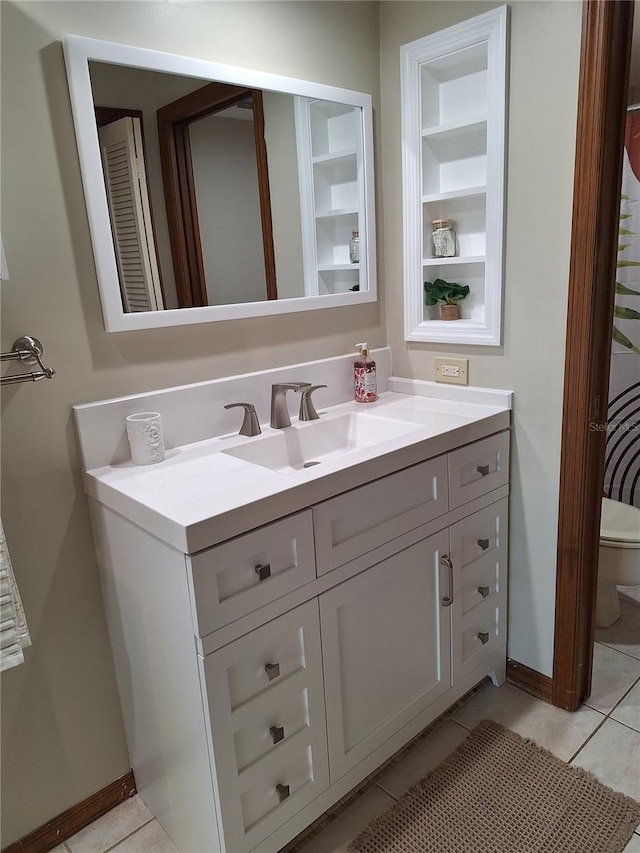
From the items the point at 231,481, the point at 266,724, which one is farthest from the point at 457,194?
the point at 266,724

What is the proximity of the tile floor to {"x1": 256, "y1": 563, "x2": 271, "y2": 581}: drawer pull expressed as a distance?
77 centimetres

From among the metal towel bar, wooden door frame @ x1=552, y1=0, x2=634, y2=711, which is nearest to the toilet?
wooden door frame @ x1=552, y1=0, x2=634, y2=711

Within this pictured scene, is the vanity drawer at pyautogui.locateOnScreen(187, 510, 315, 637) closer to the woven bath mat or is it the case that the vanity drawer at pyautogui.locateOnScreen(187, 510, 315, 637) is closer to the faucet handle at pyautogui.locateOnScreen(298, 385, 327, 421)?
the faucet handle at pyautogui.locateOnScreen(298, 385, 327, 421)

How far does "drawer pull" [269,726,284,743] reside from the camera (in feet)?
4.37

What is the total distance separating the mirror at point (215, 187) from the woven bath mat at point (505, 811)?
1366mm

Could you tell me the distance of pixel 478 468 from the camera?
1771 millimetres

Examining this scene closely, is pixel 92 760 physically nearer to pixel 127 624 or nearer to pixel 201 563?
pixel 127 624

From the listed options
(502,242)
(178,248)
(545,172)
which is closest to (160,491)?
(178,248)

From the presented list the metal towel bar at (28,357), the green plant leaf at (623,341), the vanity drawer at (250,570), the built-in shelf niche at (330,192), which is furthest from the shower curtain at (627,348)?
the metal towel bar at (28,357)

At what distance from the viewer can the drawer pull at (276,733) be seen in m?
1.33

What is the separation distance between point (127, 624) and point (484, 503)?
103 cm

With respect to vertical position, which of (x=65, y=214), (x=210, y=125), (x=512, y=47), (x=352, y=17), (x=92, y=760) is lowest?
(x=92, y=760)

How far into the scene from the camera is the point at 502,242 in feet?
5.76

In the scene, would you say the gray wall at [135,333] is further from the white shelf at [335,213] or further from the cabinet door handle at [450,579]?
the cabinet door handle at [450,579]
